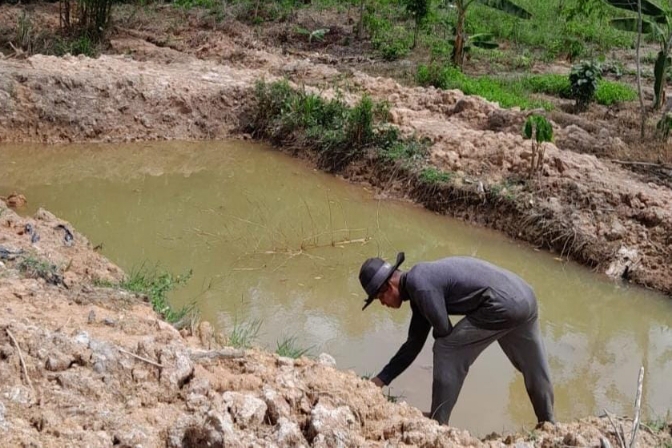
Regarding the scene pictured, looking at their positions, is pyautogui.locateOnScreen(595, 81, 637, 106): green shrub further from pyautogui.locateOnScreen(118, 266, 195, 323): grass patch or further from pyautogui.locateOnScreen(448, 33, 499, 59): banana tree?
pyautogui.locateOnScreen(118, 266, 195, 323): grass patch

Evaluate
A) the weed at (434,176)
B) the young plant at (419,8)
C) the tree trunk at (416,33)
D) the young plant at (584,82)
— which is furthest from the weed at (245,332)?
the tree trunk at (416,33)

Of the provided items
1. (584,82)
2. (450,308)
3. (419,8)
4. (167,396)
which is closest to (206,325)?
(167,396)

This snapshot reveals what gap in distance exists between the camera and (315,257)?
24.5 feet

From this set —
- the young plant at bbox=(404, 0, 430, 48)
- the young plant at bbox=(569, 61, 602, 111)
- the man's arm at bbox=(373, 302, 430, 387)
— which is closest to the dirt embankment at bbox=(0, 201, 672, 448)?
the man's arm at bbox=(373, 302, 430, 387)

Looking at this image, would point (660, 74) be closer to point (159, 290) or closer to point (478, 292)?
point (478, 292)

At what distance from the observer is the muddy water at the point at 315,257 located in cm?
571

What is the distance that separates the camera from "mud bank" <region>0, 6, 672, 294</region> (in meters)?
7.94

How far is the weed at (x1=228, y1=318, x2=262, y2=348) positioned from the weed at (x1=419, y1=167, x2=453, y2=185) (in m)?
3.49

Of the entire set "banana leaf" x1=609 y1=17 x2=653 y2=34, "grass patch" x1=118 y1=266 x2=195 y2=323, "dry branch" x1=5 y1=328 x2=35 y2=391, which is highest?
"banana leaf" x1=609 y1=17 x2=653 y2=34

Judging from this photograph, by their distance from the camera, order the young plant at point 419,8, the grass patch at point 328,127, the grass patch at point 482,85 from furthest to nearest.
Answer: the young plant at point 419,8 < the grass patch at point 482,85 < the grass patch at point 328,127

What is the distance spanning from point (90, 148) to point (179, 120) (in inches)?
55.4

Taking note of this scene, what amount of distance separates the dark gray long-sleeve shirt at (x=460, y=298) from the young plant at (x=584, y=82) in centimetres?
821

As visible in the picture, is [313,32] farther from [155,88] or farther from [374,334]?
[374,334]

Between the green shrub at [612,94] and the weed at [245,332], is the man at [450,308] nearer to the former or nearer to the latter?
the weed at [245,332]
